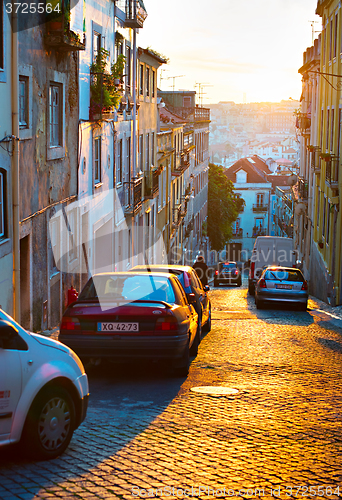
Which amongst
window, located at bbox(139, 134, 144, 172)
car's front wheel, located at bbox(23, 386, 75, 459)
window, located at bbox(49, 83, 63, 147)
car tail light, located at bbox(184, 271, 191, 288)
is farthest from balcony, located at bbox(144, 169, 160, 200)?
car's front wheel, located at bbox(23, 386, 75, 459)

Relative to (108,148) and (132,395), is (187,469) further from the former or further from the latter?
(108,148)

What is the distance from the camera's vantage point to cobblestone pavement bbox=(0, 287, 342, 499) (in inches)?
193

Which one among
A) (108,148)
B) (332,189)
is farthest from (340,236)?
(108,148)

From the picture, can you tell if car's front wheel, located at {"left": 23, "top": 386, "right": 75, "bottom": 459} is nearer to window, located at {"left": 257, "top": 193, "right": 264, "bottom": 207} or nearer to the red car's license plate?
the red car's license plate

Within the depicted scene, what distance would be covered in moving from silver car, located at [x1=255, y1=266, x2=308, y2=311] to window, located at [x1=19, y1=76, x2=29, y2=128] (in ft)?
37.4

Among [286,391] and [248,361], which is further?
[248,361]

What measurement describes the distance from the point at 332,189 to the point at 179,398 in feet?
62.4

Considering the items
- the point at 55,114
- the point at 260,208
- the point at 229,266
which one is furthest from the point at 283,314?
the point at 260,208

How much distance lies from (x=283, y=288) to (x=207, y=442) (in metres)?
15.8

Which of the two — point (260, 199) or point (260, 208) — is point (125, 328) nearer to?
point (260, 208)

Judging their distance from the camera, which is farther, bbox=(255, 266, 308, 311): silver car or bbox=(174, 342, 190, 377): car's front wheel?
bbox=(255, 266, 308, 311): silver car

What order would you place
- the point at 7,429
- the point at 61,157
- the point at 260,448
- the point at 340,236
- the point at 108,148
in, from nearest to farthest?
1. the point at 7,429
2. the point at 260,448
3. the point at 61,157
4. the point at 108,148
5. the point at 340,236

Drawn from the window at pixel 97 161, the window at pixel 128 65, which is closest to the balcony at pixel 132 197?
the window at pixel 128 65

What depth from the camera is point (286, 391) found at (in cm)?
855
